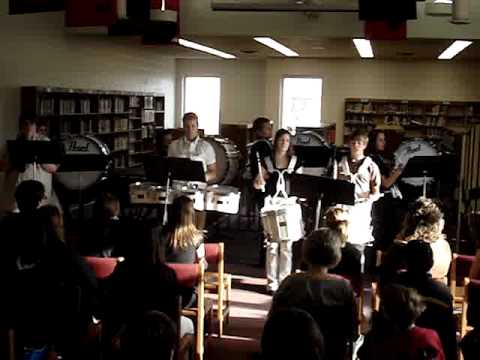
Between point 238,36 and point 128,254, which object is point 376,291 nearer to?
point 128,254

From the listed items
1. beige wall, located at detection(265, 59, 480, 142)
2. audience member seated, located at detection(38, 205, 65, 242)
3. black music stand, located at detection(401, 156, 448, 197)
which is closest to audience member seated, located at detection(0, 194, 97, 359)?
audience member seated, located at detection(38, 205, 65, 242)

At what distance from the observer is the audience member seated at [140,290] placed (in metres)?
3.70

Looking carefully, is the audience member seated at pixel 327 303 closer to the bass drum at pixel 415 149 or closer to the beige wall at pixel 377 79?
the bass drum at pixel 415 149

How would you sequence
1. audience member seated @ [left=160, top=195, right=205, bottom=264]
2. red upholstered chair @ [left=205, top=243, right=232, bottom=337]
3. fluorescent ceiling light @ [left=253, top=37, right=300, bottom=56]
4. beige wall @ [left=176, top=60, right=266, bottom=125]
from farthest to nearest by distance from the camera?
beige wall @ [left=176, top=60, right=266, bottom=125]
fluorescent ceiling light @ [left=253, top=37, right=300, bottom=56]
red upholstered chair @ [left=205, top=243, right=232, bottom=337]
audience member seated @ [left=160, top=195, right=205, bottom=264]

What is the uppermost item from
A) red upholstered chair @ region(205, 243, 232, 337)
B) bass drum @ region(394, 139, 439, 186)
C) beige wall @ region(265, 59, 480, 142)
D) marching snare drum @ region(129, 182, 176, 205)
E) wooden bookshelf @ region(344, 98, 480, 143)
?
beige wall @ region(265, 59, 480, 142)

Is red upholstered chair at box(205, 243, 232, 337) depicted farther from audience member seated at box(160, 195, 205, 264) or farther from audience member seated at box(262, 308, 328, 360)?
audience member seated at box(262, 308, 328, 360)

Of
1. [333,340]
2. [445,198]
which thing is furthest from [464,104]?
[333,340]

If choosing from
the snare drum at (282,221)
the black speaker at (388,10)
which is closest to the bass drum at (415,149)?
Result: the black speaker at (388,10)

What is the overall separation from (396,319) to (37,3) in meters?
5.90

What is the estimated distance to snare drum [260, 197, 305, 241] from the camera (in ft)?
20.2

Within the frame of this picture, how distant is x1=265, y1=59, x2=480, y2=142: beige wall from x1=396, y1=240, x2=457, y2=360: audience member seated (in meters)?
12.8

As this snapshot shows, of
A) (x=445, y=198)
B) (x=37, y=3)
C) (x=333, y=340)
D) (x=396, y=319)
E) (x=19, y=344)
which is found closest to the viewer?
(x=396, y=319)

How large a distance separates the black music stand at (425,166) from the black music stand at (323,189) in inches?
54.9

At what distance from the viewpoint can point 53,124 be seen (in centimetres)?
1028
